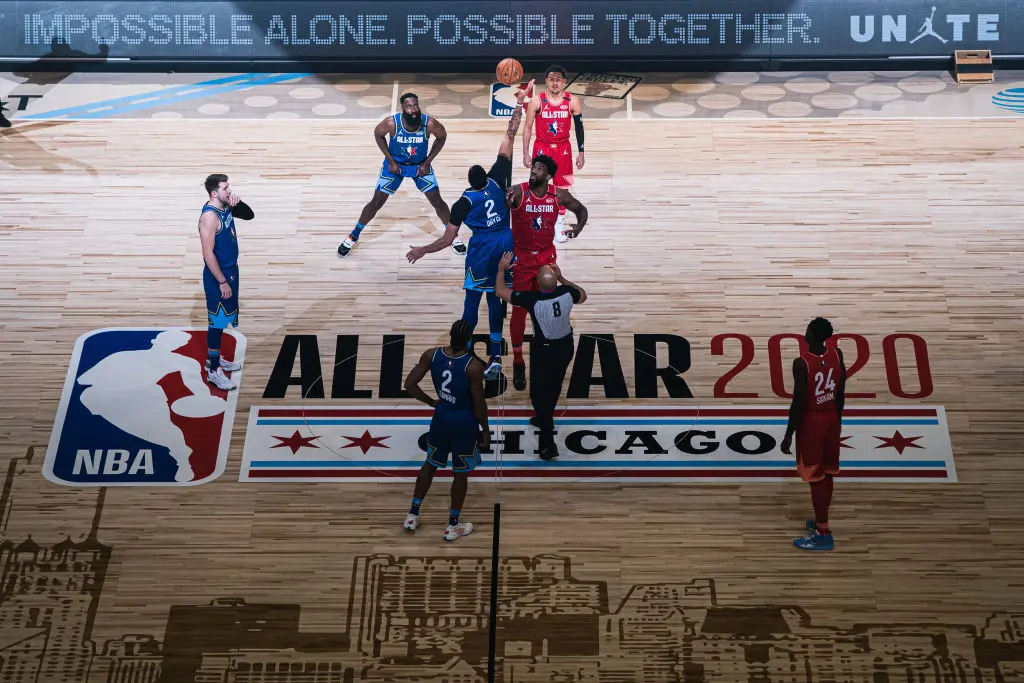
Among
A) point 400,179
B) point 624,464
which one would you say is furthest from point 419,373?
point 400,179

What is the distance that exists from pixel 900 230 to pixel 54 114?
885cm

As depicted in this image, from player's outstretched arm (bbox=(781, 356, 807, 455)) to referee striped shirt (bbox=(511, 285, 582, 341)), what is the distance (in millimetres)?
1739

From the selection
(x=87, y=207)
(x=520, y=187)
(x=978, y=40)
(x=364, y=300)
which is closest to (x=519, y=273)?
(x=520, y=187)

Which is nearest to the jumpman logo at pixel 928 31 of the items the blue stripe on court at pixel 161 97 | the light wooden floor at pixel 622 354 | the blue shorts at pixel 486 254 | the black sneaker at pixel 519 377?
the light wooden floor at pixel 622 354

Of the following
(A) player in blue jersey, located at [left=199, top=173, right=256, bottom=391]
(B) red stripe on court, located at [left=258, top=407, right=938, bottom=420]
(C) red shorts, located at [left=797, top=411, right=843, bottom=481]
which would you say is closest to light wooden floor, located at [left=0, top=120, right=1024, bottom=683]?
(B) red stripe on court, located at [left=258, top=407, right=938, bottom=420]

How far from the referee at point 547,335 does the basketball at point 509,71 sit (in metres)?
3.31

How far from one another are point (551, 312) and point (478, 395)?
1.01 meters

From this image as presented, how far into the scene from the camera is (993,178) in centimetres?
1184

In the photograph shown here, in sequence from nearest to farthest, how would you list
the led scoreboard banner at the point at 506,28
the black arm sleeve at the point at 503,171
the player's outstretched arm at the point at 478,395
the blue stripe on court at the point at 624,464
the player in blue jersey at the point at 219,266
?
the player's outstretched arm at the point at 478,395 → the blue stripe on court at the point at 624,464 → the player in blue jersey at the point at 219,266 → the black arm sleeve at the point at 503,171 → the led scoreboard banner at the point at 506,28

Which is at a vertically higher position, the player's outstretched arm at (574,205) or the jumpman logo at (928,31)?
the jumpman logo at (928,31)

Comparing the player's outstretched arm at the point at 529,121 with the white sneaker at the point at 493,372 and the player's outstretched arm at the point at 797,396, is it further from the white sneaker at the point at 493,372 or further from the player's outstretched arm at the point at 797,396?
the player's outstretched arm at the point at 797,396

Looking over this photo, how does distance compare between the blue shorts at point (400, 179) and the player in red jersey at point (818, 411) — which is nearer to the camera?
the player in red jersey at point (818, 411)

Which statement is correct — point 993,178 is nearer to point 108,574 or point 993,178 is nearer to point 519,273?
point 519,273

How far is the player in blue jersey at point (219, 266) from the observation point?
961 cm
